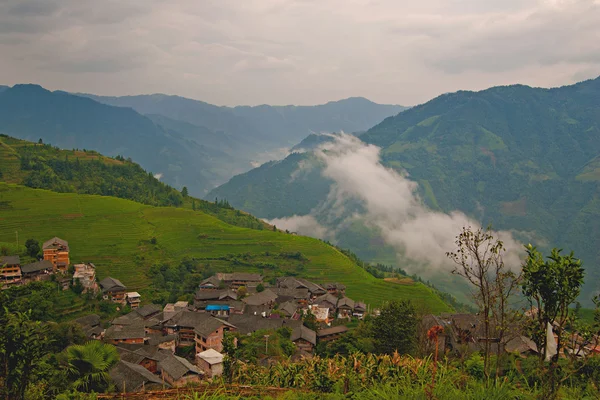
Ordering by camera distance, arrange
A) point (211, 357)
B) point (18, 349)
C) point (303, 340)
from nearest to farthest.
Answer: point (18, 349) → point (211, 357) → point (303, 340)

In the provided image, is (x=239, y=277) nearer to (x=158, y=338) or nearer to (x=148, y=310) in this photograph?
(x=148, y=310)

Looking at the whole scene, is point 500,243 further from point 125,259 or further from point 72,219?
point 72,219

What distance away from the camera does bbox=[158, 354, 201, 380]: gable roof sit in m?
28.0

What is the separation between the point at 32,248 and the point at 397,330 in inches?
1700

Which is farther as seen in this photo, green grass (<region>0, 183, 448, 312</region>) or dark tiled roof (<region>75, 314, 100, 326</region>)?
green grass (<region>0, 183, 448, 312</region>)

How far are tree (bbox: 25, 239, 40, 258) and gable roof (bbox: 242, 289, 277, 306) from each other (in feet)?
80.2

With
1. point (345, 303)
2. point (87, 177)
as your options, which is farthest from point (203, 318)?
point (87, 177)

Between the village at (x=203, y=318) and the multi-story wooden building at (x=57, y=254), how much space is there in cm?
10

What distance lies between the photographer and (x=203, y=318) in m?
40.9

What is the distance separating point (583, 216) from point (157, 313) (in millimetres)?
197932

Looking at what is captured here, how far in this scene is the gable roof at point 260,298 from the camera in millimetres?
51197

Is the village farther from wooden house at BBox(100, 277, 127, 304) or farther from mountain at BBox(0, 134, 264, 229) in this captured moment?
mountain at BBox(0, 134, 264, 229)

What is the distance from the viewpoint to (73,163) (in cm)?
10175

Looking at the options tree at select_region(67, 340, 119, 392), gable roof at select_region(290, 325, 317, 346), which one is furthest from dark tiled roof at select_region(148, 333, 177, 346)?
tree at select_region(67, 340, 119, 392)
